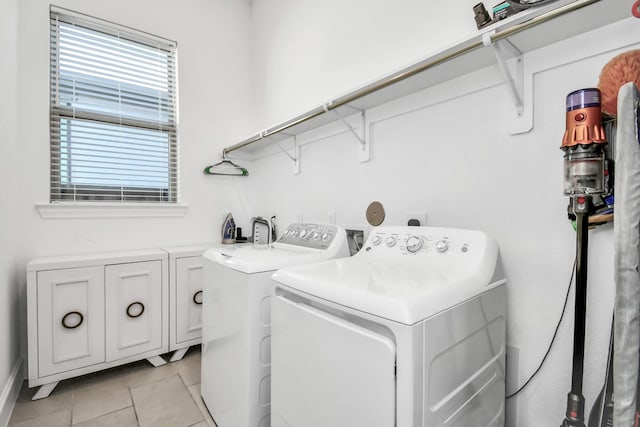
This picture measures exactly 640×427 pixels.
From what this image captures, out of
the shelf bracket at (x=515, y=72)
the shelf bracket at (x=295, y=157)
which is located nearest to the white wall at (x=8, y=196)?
the shelf bracket at (x=295, y=157)

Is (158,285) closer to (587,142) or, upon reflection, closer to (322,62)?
(322,62)

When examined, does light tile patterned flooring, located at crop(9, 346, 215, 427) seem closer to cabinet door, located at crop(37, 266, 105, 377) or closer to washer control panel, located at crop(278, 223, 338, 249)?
cabinet door, located at crop(37, 266, 105, 377)

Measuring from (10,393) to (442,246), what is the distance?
2432 millimetres

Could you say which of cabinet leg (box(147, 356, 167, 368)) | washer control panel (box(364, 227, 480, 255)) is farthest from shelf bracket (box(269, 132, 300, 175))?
cabinet leg (box(147, 356, 167, 368))

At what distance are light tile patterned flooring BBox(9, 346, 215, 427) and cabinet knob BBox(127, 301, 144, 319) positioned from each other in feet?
1.33

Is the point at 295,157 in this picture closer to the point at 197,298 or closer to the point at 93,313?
the point at 197,298

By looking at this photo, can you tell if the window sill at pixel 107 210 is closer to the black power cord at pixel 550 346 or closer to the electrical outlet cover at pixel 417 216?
the electrical outlet cover at pixel 417 216

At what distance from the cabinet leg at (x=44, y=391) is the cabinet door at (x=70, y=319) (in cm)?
11

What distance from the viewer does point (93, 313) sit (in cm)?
193

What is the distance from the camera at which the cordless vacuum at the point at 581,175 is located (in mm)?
826

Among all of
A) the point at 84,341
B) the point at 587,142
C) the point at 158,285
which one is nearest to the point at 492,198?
the point at 587,142

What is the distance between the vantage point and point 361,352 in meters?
0.81

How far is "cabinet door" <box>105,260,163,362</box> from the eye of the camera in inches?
78.3

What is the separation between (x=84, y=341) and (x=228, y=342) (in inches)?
47.5
